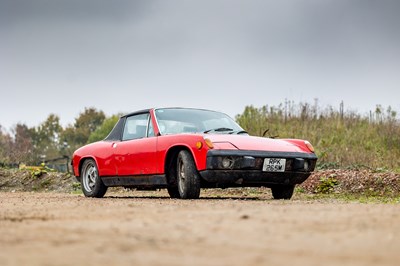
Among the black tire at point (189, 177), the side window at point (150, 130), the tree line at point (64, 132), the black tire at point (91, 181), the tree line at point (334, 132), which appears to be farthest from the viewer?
the tree line at point (64, 132)

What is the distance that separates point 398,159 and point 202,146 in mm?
10162

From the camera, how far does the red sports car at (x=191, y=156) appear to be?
33.5 feet

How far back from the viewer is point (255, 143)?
10531mm

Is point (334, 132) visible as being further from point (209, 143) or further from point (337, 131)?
point (209, 143)

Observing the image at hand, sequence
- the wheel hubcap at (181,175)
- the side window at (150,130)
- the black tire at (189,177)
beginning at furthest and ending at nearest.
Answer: the side window at (150,130)
the wheel hubcap at (181,175)
the black tire at (189,177)

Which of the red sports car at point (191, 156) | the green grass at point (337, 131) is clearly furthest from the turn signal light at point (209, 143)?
the green grass at point (337, 131)

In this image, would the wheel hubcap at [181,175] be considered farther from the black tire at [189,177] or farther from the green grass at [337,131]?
the green grass at [337,131]

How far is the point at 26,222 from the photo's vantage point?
6.29 metres

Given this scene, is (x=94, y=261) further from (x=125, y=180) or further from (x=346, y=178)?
(x=346, y=178)

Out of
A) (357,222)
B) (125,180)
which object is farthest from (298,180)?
(357,222)

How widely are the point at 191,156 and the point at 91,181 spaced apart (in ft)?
10.8

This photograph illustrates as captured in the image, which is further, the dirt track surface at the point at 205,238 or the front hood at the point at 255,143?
the front hood at the point at 255,143

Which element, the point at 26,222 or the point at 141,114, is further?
the point at 141,114

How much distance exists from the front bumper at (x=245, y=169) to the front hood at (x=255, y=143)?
11 centimetres
